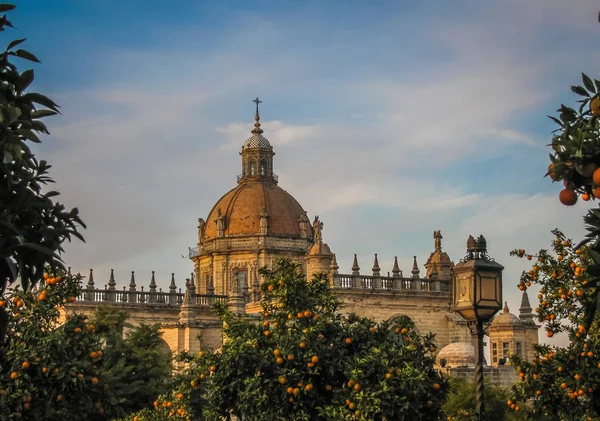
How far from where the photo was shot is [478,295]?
13773 mm

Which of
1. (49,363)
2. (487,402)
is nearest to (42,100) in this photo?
(49,363)

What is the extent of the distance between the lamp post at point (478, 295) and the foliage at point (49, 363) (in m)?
7.27

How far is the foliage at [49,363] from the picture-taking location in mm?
18156

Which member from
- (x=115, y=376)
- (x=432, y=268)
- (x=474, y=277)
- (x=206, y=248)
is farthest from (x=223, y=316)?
(x=206, y=248)

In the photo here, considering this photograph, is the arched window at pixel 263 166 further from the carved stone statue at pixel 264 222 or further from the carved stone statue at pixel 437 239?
the carved stone statue at pixel 437 239

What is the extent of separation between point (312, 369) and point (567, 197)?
1100cm

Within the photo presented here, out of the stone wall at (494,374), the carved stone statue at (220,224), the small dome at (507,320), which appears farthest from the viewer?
the carved stone statue at (220,224)

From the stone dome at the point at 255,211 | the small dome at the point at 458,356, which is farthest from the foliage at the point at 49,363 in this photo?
the stone dome at the point at 255,211

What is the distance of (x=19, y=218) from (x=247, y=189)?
67.3 meters

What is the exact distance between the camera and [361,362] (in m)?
19.0

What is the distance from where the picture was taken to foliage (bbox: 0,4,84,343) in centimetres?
809

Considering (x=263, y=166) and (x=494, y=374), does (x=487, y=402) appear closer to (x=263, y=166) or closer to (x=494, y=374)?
(x=494, y=374)

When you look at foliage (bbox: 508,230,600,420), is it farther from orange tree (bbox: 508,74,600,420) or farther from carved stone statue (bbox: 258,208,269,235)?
carved stone statue (bbox: 258,208,269,235)

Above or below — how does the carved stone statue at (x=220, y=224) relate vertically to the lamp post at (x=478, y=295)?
above
